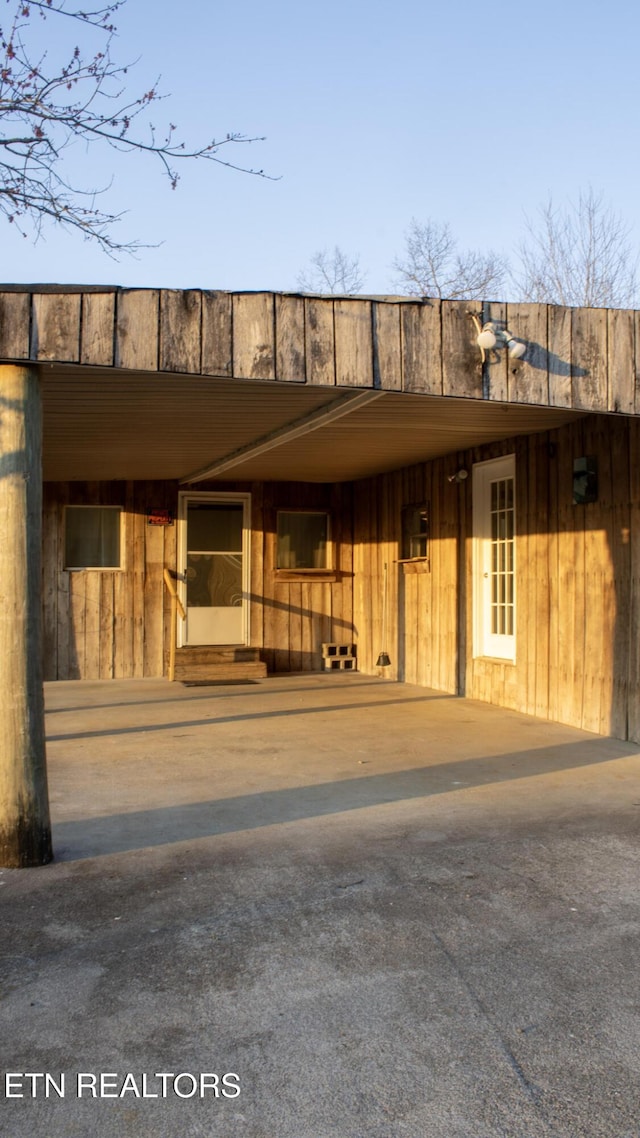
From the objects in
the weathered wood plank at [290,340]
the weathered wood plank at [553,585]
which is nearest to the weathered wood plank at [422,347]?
the weathered wood plank at [290,340]

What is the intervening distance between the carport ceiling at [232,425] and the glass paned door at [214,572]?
2.86ft

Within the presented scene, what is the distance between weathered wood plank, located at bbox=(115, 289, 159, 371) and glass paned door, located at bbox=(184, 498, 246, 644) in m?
6.94

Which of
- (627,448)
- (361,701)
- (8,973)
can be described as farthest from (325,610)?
(8,973)

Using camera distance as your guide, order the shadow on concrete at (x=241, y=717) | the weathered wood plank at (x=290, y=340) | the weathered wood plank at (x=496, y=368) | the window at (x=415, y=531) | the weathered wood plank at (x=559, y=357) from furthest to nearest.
→ 1. the window at (x=415, y=531)
2. the shadow on concrete at (x=241, y=717)
3. the weathered wood plank at (x=559, y=357)
4. the weathered wood plank at (x=496, y=368)
5. the weathered wood plank at (x=290, y=340)

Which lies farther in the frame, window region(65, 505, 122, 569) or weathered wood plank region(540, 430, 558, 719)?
window region(65, 505, 122, 569)

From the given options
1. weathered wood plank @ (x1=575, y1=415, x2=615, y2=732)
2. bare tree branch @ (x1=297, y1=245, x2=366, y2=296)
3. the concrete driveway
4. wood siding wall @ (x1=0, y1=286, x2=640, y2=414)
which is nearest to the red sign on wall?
the concrete driveway

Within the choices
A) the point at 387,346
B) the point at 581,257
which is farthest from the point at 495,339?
the point at 581,257

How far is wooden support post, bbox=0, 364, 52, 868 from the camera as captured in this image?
3.55 meters

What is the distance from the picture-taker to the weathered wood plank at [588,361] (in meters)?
4.46

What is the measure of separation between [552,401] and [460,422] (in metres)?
2.23

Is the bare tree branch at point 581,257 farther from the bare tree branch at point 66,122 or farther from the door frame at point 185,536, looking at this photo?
the bare tree branch at point 66,122

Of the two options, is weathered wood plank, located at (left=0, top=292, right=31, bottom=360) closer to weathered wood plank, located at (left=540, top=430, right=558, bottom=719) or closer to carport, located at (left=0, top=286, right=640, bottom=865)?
carport, located at (left=0, top=286, right=640, bottom=865)

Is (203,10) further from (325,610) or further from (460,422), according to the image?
(325,610)

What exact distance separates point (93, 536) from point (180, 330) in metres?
6.90
